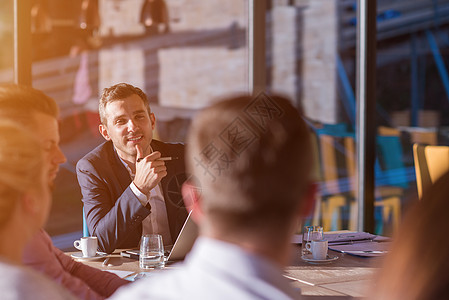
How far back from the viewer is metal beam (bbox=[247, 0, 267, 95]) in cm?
402

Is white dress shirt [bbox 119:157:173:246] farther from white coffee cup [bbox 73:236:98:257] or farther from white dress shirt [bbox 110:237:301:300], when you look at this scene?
white dress shirt [bbox 110:237:301:300]

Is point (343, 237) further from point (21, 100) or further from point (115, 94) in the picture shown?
point (21, 100)

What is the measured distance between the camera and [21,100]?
1.37m

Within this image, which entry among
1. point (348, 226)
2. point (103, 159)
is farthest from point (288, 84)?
point (103, 159)

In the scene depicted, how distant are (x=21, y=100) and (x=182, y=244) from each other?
0.95m

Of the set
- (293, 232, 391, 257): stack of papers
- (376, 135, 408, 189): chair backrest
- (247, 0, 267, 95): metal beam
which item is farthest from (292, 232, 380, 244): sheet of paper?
(376, 135, 408, 189): chair backrest

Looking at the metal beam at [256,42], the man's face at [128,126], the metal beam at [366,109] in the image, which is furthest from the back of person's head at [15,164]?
the metal beam at [366,109]

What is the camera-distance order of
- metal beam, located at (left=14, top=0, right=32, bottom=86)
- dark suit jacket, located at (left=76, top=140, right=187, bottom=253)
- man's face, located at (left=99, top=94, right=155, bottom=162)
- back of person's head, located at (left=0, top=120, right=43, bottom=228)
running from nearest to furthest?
back of person's head, located at (left=0, top=120, right=43, bottom=228)
dark suit jacket, located at (left=76, top=140, right=187, bottom=253)
man's face, located at (left=99, top=94, right=155, bottom=162)
metal beam, located at (left=14, top=0, right=32, bottom=86)

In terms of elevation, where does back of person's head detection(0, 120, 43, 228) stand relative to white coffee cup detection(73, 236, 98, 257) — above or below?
above

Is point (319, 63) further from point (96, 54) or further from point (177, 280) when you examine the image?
point (177, 280)

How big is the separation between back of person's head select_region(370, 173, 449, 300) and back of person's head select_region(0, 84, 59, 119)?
2.92ft

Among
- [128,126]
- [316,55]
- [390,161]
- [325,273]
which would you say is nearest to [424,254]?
[325,273]

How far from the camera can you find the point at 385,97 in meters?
11.7

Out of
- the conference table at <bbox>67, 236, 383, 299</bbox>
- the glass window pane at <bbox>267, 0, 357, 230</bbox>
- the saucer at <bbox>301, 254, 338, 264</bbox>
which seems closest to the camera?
the conference table at <bbox>67, 236, 383, 299</bbox>
